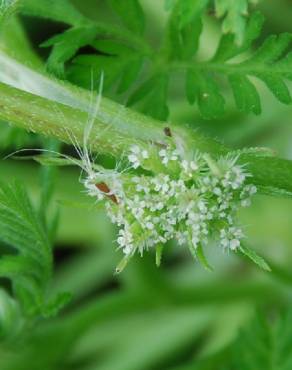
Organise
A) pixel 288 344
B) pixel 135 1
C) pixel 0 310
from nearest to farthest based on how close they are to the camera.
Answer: pixel 135 1, pixel 0 310, pixel 288 344

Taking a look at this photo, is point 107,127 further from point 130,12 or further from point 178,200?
point 130,12

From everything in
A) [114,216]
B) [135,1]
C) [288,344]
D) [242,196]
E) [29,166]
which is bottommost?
[29,166]

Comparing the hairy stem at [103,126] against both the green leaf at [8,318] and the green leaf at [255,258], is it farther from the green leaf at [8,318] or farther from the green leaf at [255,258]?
the green leaf at [8,318]

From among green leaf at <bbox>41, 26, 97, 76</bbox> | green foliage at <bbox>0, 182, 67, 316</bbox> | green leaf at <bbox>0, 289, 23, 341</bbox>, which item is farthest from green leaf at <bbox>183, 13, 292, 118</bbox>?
green leaf at <bbox>0, 289, 23, 341</bbox>

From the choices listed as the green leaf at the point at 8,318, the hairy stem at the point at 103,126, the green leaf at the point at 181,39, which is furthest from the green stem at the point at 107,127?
the green leaf at the point at 8,318

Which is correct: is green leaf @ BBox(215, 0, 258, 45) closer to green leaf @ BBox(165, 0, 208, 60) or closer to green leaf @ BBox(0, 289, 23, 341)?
green leaf @ BBox(165, 0, 208, 60)

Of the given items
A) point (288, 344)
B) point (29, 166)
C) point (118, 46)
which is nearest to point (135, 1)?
point (118, 46)

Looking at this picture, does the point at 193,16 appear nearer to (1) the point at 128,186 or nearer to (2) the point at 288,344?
(1) the point at 128,186
